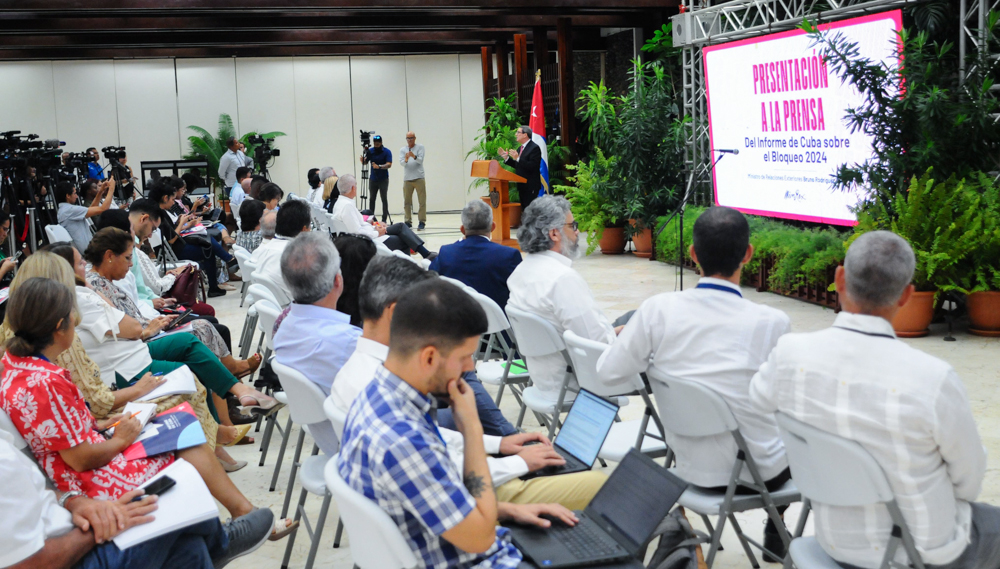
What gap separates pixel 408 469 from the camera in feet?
5.16

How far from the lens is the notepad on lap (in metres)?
2.15

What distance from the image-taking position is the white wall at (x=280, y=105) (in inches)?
660

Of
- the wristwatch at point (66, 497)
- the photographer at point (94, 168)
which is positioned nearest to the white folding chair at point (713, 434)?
the wristwatch at point (66, 497)

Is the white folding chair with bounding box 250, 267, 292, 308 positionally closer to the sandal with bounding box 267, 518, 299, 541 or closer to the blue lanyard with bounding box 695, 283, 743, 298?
the sandal with bounding box 267, 518, 299, 541

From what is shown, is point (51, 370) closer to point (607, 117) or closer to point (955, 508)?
point (955, 508)

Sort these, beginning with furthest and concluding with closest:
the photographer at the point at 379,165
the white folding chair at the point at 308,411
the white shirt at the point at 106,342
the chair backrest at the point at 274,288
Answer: the photographer at the point at 379,165
the chair backrest at the point at 274,288
the white shirt at the point at 106,342
the white folding chair at the point at 308,411

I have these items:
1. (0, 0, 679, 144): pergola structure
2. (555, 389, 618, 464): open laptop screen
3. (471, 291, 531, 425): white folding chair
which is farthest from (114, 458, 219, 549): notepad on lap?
(0, 0, 679, 144): pergola structure

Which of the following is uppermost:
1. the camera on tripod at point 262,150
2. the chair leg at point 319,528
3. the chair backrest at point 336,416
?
the camera on tripod at point 262,150

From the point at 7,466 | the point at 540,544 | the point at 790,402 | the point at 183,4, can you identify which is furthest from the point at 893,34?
the point at 183,4

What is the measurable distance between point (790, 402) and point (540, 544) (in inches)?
27.1

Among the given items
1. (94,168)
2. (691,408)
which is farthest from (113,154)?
(691,408)

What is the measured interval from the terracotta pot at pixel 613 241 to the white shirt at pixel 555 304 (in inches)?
278

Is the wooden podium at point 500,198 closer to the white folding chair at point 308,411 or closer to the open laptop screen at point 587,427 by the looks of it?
the white folding chair at point 308,411

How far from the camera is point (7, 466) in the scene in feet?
6.40
